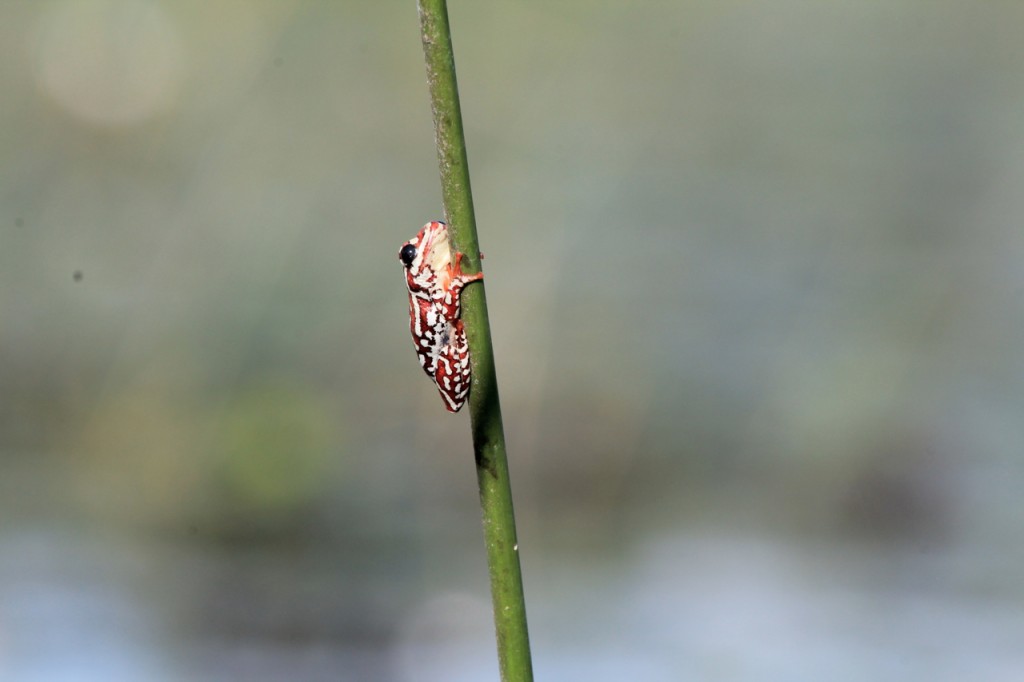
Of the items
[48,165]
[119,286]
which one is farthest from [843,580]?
[48,165]

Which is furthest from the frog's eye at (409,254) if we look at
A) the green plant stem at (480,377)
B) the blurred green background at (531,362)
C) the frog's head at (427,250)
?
the blurred green background at (531,362)

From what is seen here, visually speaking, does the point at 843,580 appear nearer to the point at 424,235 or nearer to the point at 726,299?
the point at 726,299

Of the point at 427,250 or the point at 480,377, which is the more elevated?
the point at 427,250

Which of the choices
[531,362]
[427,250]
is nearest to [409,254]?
[427,250]

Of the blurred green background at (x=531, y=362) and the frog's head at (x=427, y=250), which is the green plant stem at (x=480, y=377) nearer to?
the frog's head at (x=427, y=250)

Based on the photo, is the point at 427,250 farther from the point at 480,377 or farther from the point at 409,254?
the point at 480,377

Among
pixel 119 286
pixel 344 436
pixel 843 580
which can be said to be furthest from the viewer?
pixel 119 286

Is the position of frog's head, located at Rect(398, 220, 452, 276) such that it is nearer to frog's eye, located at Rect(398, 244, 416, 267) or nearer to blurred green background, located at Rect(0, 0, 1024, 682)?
frog's eye, located at Rect(398, 244, 416, 267)
